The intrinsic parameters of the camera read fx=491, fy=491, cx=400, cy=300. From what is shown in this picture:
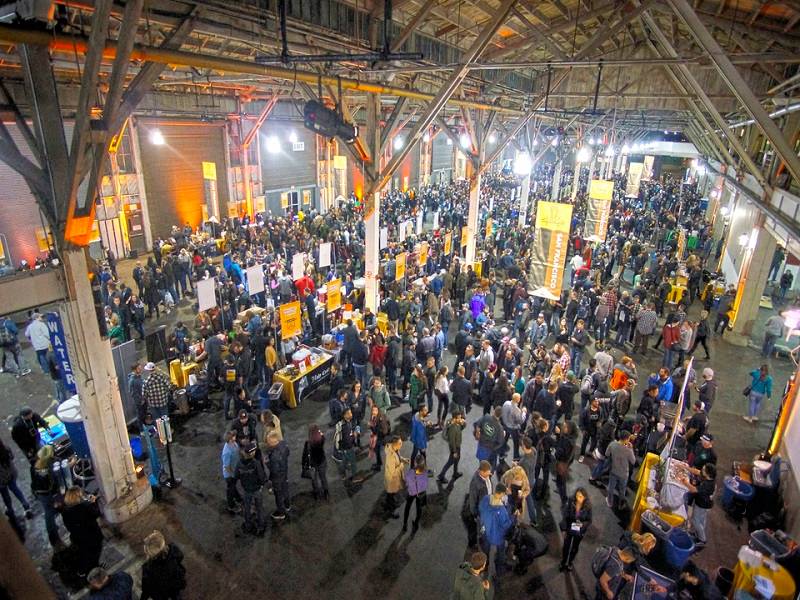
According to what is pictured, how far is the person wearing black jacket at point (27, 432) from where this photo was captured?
7197mm

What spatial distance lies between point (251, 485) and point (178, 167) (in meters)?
19.0

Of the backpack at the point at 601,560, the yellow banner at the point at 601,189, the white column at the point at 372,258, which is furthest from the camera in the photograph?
the yellow banner at the point at 601,189

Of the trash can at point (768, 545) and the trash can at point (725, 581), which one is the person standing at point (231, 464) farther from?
the trash can at point (768, 545)

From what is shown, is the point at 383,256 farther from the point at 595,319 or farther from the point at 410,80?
the point at 595,319

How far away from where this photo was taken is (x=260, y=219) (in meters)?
22.1

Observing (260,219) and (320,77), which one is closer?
(320,77)

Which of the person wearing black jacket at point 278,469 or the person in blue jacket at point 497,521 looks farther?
the person wearing black jacket at point 278,469

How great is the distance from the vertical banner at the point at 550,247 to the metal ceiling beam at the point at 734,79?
4.20 meters

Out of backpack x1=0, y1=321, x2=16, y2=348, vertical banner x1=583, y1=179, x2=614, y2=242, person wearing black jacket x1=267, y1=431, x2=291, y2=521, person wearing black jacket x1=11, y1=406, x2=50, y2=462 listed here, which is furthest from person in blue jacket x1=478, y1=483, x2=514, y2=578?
vertical banner x1=583, y1=179, x2=614, y2=242

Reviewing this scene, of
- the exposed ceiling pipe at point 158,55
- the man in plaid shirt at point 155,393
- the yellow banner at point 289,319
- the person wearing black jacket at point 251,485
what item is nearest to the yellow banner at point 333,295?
the yellow banner at point 289,319

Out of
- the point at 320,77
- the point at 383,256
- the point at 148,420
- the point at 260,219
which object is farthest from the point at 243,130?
the point at 148,420

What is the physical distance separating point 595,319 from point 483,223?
12.5 metres

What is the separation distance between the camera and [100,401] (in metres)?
6.54

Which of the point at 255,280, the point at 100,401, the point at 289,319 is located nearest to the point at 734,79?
the point at 289,319
